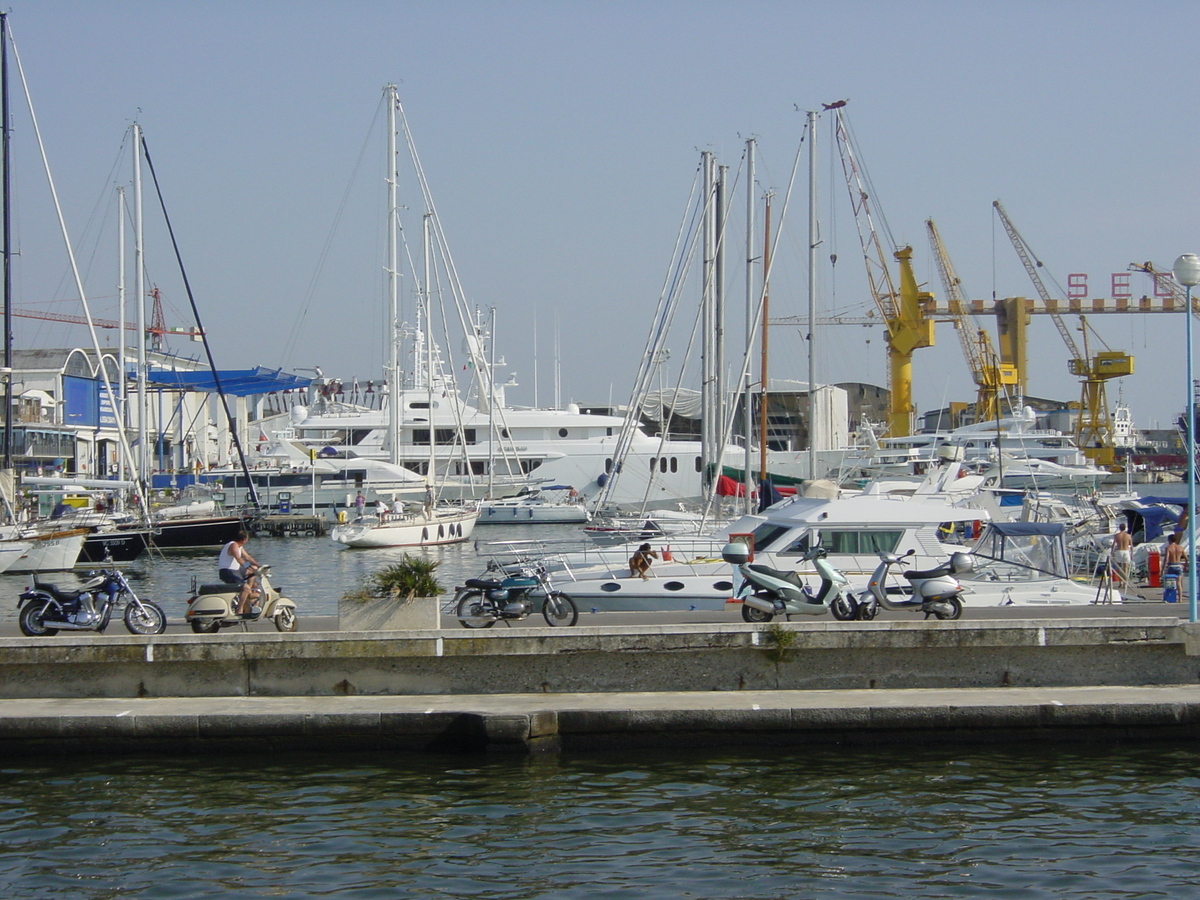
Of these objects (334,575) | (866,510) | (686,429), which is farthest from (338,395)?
(866,510)

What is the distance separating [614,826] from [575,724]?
7.12 ft

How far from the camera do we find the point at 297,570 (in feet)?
129

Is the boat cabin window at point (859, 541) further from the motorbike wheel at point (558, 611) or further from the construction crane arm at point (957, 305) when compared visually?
the construction crane arm at point (957, 305)

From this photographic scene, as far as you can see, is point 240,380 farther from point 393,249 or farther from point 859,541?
point 859,541

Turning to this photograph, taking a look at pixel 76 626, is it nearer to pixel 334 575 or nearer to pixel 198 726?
pixel 198 726

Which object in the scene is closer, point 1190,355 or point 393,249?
point 1190,355

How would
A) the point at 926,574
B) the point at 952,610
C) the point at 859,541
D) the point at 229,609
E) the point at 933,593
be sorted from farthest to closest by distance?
1. the point at 859,541
2. the point at 926,574
3. the point at 952,610
4. the point at 933,593
5. the point at 229,609

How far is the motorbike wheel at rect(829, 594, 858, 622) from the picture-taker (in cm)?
1705

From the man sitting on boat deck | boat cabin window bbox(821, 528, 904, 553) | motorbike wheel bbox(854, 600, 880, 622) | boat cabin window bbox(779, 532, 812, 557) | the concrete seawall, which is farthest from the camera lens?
the man sitting on boat deck

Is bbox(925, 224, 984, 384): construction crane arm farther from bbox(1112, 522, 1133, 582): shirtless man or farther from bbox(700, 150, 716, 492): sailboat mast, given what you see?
bbox(1112, 522, 1133, 582): shirtless man

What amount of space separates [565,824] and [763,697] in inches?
135

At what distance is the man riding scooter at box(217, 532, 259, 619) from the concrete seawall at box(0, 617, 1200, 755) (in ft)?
6.37

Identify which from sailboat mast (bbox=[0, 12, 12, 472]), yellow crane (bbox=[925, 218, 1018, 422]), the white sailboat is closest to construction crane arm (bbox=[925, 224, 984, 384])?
yellow crane (bbox=[925, 218, 1018, 422])

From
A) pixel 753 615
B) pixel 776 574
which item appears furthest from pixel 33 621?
pixel 776 574
